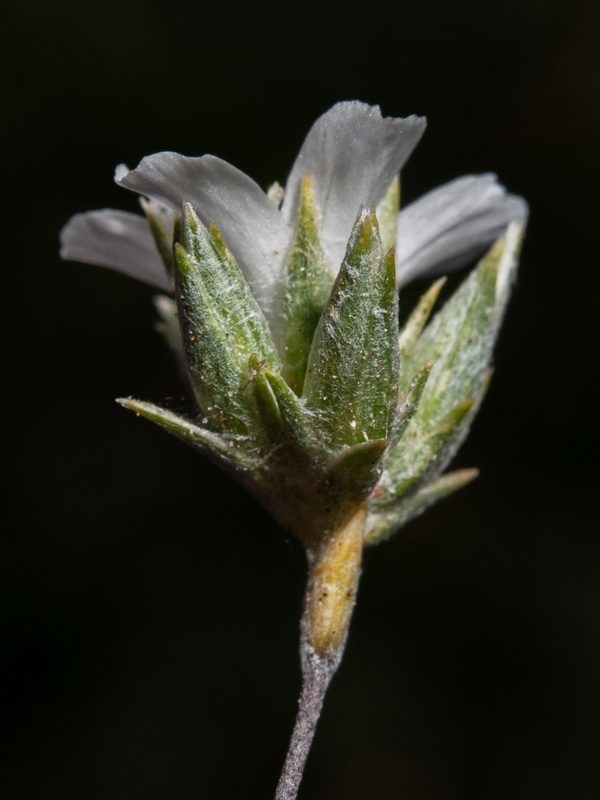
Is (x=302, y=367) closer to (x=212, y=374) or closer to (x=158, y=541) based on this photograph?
(x=212, y=374)

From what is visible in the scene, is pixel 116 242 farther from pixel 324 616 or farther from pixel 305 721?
pixel 305 721

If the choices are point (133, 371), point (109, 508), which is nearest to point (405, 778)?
point (109, 508)

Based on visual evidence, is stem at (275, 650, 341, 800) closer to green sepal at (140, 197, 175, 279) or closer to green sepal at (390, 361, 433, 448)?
green sepal at (390, 361, 433, 448)

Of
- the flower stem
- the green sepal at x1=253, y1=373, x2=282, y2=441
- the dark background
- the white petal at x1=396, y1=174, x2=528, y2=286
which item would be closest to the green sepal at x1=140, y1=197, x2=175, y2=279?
the green sepal at x1=253, y1=373, x2=282, y2=441

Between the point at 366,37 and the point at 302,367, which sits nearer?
the point at 302,367

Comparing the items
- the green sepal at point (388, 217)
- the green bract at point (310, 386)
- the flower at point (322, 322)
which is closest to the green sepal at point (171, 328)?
the flower at point (322, 322)

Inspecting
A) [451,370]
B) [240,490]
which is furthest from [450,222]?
[240,490]

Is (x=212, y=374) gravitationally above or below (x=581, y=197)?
below
